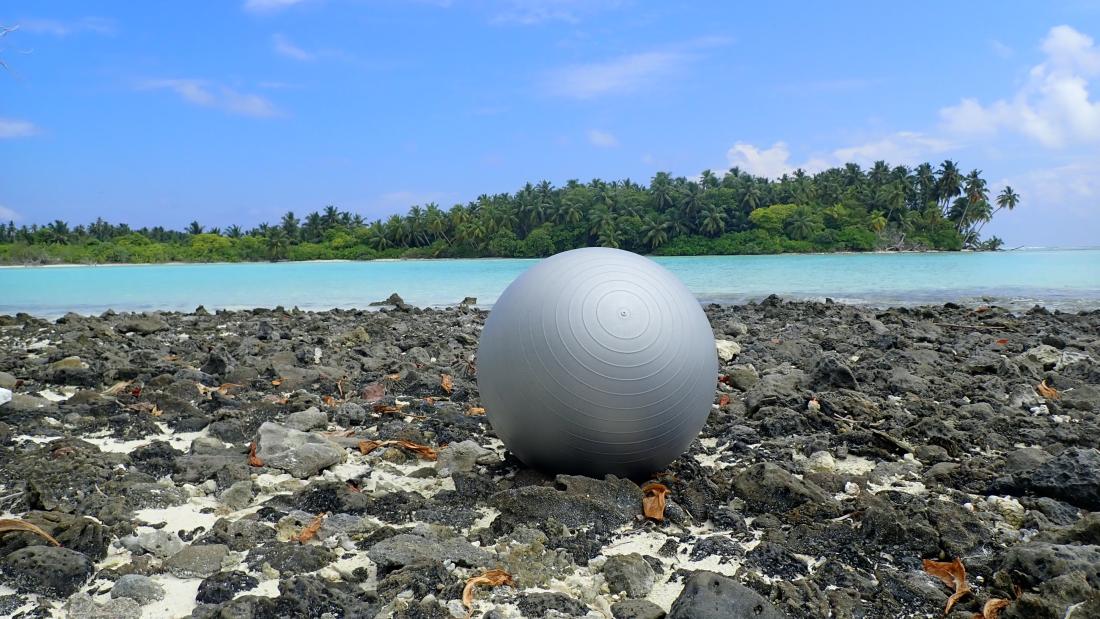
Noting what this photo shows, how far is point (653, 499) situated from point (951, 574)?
1801 millimetres

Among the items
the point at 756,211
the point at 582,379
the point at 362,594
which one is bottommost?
the point at 362,594

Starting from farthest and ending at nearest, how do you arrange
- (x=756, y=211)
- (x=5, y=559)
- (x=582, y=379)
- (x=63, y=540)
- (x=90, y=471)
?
(x=756, y=211)
(x=90, y=471)
(x=582, y=379)
(x=63, y=540)
(x=5, y=559)

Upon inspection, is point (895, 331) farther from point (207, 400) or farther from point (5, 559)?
point (5, 559)

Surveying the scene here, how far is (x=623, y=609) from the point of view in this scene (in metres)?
3.97

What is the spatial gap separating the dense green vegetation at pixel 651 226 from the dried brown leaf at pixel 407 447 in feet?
→ 283

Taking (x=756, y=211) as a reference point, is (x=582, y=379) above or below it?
below

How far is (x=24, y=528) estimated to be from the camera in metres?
4.75

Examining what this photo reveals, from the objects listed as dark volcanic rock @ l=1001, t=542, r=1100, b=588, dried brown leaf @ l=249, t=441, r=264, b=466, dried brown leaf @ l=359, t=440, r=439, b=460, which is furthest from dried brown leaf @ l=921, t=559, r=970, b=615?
dried brown leaf @ l=249, t=441, r=264, b=466

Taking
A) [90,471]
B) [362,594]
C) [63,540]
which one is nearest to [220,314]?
[90,471]

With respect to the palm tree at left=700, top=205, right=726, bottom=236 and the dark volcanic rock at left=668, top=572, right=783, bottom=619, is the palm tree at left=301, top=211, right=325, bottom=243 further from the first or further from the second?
the dark volcanic rock at left=668, top=572, right=783, bottom=619

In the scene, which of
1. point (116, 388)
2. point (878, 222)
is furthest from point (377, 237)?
point (116, 388)

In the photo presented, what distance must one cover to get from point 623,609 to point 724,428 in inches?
143

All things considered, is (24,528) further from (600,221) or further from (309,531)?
(600,221)

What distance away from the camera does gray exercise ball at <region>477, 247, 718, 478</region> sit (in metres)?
5.22
